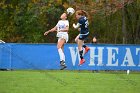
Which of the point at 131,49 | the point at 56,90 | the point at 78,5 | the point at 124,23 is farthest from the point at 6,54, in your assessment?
the point at 124,23

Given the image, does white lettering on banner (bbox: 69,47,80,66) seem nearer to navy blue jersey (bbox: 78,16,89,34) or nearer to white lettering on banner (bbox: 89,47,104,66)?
white lettering on banner (bbox: 89,47,104,66)

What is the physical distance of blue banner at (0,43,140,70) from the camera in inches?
759

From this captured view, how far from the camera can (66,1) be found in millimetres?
35656

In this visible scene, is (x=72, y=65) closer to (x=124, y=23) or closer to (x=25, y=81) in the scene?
(x=25, y=81)

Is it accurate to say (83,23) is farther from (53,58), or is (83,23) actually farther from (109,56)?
(109,56)

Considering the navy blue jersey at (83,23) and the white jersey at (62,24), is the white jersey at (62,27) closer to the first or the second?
the white jersey at (62,24)

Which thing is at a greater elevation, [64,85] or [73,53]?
[64,85]

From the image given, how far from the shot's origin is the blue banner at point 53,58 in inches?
759

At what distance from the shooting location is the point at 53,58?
19422 millimetres

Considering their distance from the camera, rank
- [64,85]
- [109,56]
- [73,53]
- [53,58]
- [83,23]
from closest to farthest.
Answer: [64,85] < [83,23] < [53,58] < [73,53] < [109,56]

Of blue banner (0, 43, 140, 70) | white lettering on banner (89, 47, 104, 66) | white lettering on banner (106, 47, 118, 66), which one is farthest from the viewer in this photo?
white lettering on banner (106, 47, 118, 66)

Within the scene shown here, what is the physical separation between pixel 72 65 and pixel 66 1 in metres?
16.7

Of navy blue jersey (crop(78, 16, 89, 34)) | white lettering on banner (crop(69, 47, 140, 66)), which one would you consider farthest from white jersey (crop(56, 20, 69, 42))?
white lettering on banner (crop(69, 47, 140, 66))

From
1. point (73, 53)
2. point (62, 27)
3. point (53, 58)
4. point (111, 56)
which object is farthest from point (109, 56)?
point (62, 27)
